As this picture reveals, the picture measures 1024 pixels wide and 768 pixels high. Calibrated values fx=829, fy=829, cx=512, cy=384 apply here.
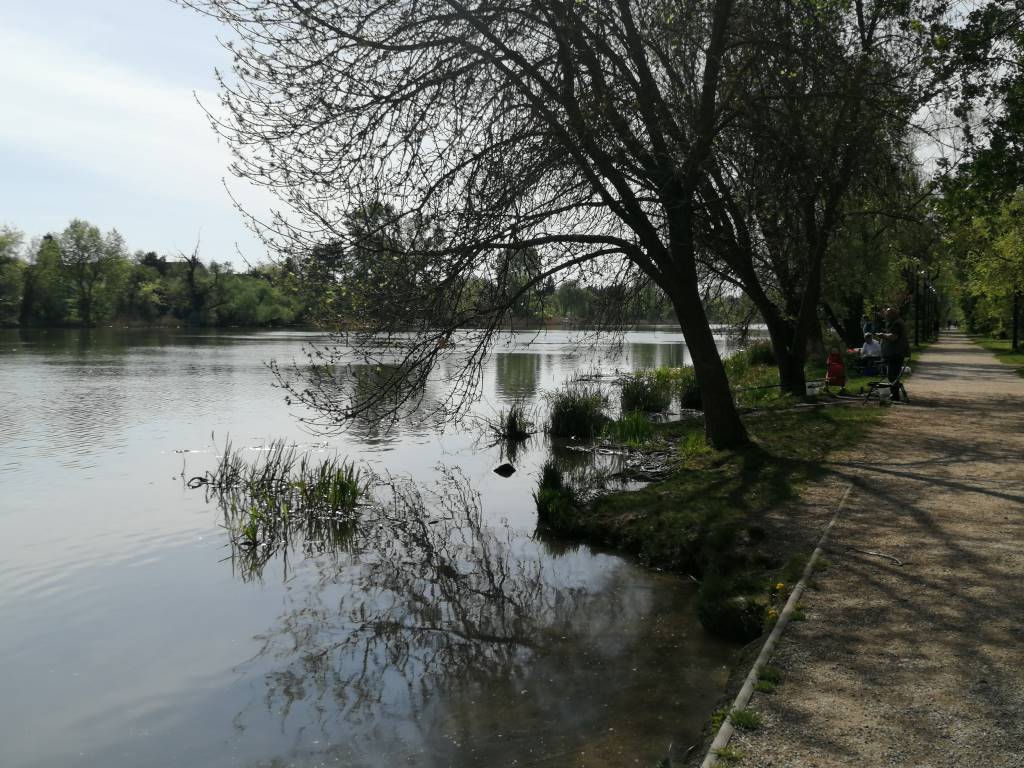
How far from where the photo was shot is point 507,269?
11.5 m

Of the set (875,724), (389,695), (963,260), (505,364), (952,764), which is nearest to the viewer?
(952,764)

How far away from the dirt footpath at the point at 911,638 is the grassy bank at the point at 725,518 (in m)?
0.60

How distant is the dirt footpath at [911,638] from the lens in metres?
4.25

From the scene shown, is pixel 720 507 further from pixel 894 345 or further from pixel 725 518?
pixel 894 345

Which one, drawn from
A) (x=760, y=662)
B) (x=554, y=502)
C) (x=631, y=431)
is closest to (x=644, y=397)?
(x=631, y=431)

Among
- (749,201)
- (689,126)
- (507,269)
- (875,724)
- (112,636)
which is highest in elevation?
(689,126)

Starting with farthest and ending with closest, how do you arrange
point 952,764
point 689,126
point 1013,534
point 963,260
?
point 963,260 → point 689,126 → point 1013,534 → point 952,764

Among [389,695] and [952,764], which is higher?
[952,764]

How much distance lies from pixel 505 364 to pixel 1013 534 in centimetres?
3693

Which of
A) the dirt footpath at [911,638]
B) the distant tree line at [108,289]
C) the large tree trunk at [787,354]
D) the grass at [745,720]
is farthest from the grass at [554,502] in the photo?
the distant tree line at [108,289]

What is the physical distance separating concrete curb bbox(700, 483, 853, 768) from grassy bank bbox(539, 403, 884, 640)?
0.21m

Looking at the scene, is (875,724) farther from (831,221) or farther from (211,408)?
(211,408)

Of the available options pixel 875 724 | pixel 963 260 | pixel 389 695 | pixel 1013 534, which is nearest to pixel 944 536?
pixel 1013 534

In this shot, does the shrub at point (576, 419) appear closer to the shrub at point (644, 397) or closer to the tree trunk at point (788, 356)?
the shrub at point (644, 397)
